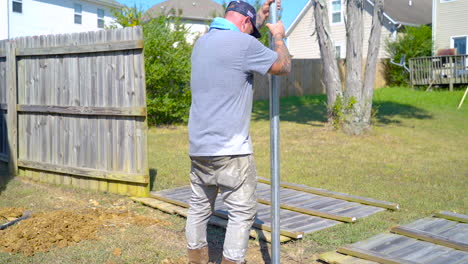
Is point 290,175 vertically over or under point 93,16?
under

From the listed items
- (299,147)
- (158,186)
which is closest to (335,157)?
(299,147)

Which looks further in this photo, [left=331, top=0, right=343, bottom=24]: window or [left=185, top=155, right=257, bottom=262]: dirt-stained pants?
[left=331, top=0, right=343, bottom=24]: window

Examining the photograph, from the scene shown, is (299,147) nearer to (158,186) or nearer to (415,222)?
(158,186)

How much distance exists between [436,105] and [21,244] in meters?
16.8

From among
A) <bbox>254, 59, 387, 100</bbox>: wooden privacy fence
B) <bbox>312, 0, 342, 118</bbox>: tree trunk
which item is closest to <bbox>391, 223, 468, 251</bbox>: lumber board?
<bbox>312, 0, 342, 118</bbox>: tree trunk

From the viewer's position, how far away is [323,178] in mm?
7762

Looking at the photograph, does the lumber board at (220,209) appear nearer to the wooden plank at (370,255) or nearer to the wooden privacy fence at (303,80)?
the wooden plank at (370,255)

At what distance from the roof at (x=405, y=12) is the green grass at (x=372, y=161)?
49.7ft

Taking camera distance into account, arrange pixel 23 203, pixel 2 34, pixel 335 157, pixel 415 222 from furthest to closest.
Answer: pixel 2 34, pixel 335 157, pixel 23 203, pixel 415 222

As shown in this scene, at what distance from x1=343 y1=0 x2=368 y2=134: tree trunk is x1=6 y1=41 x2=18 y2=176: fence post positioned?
7214 millimetres

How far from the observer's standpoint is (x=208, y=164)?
3.64 meters

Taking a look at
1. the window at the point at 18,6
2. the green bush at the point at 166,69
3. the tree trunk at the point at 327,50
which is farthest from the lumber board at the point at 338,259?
the window at the point at 18,6

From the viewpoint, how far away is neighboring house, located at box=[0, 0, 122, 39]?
27234 millimetres

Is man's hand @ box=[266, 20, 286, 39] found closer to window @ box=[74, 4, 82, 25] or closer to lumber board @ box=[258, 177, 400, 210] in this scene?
lumber board @ box=[258, 177, 400, 210]
